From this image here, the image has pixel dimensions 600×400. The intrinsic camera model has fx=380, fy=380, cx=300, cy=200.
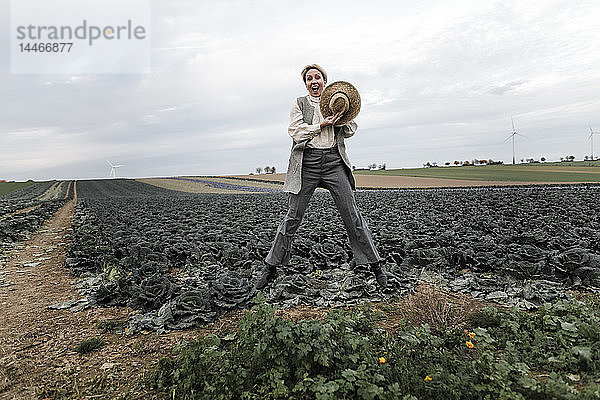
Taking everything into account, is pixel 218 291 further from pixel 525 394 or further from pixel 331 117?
pixel 525 394

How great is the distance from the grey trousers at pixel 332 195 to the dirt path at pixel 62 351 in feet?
5.22

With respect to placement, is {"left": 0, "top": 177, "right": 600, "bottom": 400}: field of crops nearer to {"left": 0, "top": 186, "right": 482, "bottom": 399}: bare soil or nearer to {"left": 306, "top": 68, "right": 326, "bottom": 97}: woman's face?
{"left": 0, "top": 186, "right": 482, "bottom": 399}: bare soil

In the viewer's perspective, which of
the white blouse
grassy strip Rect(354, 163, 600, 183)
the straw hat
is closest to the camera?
the straw hat

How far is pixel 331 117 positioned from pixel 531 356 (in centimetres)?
313

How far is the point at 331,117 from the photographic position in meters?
4.47

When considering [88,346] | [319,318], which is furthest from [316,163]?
[88,346]

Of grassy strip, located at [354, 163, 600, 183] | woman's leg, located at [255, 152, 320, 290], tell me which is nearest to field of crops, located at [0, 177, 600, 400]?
woman's leg, located at [255, 152, 320, 290]

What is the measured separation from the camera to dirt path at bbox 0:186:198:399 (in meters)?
3.50

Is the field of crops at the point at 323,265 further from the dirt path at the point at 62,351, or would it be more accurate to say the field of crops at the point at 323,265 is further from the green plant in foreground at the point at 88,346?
the green plant in foreground at the point at 88,346

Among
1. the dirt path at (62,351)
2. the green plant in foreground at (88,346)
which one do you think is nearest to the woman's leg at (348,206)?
the dirt path at (62,351)

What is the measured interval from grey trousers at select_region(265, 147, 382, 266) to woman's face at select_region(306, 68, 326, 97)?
74cm

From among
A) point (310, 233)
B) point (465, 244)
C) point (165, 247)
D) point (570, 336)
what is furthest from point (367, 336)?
point (165, 247)

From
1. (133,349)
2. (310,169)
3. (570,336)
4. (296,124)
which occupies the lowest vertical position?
(133,349)

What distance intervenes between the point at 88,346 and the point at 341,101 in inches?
157
